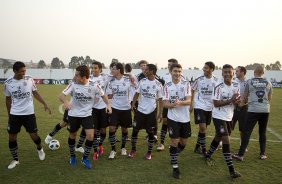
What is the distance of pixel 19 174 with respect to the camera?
6.32 m

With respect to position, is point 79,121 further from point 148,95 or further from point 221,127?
point 221,127

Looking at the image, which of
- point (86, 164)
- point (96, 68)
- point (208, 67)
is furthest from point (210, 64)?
point (86, 164)

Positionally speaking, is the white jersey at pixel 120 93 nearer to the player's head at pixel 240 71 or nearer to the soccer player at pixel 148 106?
the soccer player at pixel 148 106

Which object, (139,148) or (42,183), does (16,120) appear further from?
(139,148)

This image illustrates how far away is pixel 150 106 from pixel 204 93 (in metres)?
1.57

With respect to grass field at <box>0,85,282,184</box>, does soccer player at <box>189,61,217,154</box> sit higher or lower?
higher

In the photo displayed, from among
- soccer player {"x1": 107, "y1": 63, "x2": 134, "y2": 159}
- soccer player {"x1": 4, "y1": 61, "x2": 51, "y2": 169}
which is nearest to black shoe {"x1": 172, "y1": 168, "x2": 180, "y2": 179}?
soccer player {"x1": 107, "y1": 63, "x2": 134, "y2": 159}

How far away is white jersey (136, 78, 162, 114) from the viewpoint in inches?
298

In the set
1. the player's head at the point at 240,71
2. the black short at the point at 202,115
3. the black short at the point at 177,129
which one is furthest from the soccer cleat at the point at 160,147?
the player's head at the point at 240,71

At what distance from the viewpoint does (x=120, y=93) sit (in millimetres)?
7832

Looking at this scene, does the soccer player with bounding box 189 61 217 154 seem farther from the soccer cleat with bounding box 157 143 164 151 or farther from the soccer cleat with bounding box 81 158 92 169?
the soccer cleat with bounding box 81 158 92 169

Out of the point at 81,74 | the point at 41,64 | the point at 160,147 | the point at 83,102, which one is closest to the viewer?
the point at 81,74

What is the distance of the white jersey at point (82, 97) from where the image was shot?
672 cm

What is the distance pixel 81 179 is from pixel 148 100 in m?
2.67
